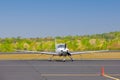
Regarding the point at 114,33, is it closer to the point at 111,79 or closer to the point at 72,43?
the point at 72,43

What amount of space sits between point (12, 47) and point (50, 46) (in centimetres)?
953

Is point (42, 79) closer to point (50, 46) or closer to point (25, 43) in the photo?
point (50, 46)

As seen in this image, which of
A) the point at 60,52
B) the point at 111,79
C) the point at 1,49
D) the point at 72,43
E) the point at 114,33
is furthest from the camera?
the point at 114,33

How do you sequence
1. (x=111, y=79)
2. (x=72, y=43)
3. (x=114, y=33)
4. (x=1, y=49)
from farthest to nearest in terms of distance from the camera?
(x=114, y=33) → (x=72, y=43) → (x=1, y=49) → (x=111, y=79)

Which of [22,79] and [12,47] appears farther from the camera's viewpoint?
[12,47]

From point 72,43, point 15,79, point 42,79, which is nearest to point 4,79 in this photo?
point 15,79

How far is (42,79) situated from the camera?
85.9 ft

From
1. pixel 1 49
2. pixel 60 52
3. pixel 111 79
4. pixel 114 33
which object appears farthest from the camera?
pixel 114 33

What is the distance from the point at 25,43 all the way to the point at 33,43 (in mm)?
2407

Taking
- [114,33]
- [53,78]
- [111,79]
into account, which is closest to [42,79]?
[53,78]

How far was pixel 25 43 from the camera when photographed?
113500mm

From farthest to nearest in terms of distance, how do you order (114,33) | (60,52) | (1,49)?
(114,33)
(1,49)
(60,52)

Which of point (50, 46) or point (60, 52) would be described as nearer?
point (60, 52)

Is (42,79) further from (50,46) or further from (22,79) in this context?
(50,46)
